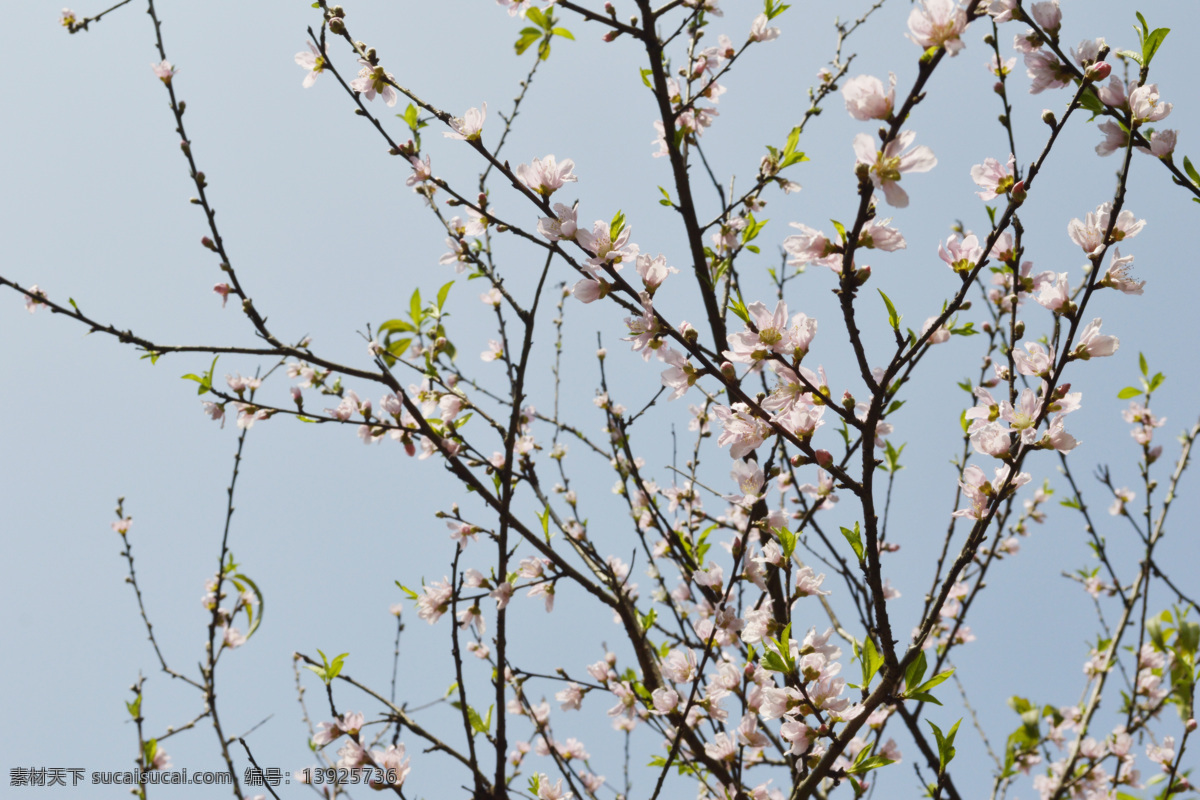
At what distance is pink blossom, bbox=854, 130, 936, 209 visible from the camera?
1232mm

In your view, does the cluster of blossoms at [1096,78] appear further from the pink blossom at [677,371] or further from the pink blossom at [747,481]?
the pink blossom at [747,481]

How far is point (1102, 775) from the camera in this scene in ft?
12.7

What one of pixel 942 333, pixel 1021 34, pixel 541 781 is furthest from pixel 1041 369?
pixel 541 781

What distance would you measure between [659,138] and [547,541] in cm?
190

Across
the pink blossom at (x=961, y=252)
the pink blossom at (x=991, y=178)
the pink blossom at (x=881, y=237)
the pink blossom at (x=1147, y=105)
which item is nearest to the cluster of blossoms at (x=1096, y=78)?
the pink blossom at (x=1147, y=105)

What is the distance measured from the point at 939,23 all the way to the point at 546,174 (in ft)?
3.21

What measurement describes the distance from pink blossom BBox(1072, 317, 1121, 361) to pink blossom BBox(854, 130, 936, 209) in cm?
68

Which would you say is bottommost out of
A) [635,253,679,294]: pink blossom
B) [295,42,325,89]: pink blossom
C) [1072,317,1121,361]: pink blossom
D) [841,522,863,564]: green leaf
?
[841,522,863,564]: green leaf

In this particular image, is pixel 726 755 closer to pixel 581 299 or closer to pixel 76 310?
pixel 581 299

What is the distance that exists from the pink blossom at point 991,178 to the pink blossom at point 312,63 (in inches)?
91.5

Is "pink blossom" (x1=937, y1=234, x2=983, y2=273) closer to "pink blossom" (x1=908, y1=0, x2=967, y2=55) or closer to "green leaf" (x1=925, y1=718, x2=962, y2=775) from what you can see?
"pink blossom" (x1=908, y1=0, x2=967, y2=55)

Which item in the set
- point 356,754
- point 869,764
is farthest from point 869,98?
point 356,754

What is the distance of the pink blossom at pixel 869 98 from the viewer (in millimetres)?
1218

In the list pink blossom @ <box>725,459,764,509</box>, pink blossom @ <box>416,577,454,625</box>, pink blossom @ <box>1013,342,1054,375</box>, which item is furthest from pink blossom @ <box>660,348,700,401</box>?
pink blossom @ <box>416,577,454,625</box>
